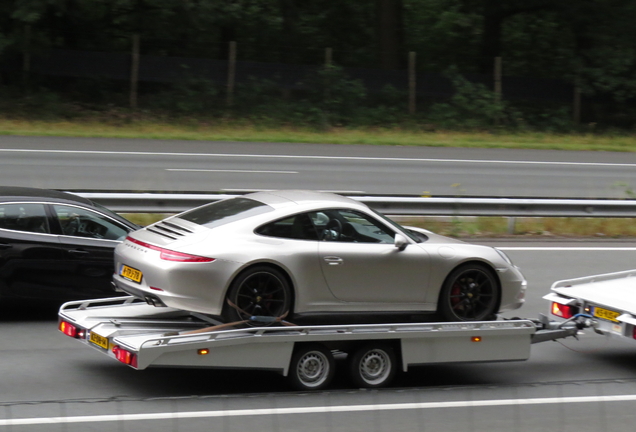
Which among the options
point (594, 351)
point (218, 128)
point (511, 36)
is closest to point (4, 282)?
point (594, 351)

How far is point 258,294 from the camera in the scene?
7504 millimetres

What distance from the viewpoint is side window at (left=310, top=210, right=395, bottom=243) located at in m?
7.92

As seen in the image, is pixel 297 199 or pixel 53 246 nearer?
pixel 297 199

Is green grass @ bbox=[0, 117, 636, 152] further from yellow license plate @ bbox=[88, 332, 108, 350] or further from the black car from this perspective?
yellow license plate @ bbox=[88, 332, 108, 350]

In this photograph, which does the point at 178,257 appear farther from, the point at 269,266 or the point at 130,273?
the point at 269,266

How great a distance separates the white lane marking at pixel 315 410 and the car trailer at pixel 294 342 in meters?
0.38

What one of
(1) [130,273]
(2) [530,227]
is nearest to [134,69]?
(2) [530,227]

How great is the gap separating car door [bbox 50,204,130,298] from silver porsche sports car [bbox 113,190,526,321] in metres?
1.38

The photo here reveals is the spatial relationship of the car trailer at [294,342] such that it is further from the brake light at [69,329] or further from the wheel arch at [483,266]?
the wheel arch at [483,266]

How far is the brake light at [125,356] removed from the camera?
6746 mm

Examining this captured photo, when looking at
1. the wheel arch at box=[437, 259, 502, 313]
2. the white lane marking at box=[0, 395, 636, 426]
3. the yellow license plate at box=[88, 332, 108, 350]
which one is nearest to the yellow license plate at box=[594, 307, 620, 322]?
the white lane marking at box=[0, 395, 636, 426]

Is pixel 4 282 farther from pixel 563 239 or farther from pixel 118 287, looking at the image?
pixel 563 239

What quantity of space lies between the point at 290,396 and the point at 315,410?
0.39 meters

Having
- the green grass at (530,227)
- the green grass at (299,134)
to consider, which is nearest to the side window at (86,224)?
the green grass at (530,227)
